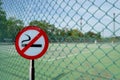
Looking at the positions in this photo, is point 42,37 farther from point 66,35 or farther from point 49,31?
point 49,31

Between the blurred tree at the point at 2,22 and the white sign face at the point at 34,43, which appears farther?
the blurred tree at the point at 2,22

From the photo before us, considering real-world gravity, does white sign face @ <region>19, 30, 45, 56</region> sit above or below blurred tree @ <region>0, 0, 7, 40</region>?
below

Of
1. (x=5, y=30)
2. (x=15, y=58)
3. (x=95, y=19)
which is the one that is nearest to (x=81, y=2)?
(x=95, y=19)

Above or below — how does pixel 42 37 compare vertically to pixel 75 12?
below

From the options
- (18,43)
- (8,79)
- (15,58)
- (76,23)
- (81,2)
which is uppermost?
(81,2)

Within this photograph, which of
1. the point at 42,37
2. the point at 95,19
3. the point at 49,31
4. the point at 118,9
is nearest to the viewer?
the point at 118,9

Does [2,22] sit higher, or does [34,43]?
[2,22]

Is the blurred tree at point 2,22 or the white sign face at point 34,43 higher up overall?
the blurred tree at point 2,22

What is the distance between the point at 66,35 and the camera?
2.44 m

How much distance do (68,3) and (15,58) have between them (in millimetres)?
2246

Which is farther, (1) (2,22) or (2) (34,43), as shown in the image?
(1) (2,22)

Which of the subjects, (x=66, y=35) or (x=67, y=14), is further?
(x=66, y=35)

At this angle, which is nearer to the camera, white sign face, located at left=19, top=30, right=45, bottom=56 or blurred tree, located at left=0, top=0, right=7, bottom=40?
white sign face, located at left=19, top=30, right=45, bottom=56

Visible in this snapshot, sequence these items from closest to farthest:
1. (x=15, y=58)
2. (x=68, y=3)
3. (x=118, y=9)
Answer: (x=118, y=9) < (x=68, y=3) < (x=15, y=58)
